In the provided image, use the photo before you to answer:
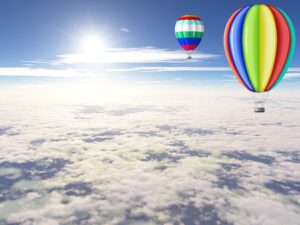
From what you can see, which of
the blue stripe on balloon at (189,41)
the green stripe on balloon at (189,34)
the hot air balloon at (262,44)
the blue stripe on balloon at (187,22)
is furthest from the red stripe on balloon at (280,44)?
the blue stripe on balloon at (187,22)

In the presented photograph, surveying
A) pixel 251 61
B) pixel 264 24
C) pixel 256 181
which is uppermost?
pixel 264 24

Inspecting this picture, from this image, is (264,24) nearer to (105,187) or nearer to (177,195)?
(177,195)

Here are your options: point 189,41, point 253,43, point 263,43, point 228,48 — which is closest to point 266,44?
point 263,43

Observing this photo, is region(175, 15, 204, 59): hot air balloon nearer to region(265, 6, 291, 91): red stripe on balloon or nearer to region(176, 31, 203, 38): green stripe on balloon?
region(176, 31, 203, 38): green stripe on balloon

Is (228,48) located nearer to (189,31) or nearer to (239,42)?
(239,42)

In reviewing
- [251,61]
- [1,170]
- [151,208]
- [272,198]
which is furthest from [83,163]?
[251,61]

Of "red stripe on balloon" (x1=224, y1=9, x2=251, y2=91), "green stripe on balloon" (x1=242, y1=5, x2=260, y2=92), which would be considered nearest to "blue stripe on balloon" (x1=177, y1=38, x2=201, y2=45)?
"red stripe on balloon" (x1=224, y1=9, x2=251, y2=91)

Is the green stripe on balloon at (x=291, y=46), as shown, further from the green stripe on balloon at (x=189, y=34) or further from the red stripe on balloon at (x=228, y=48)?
the green stripe on balloon at (x=189, y=34)
